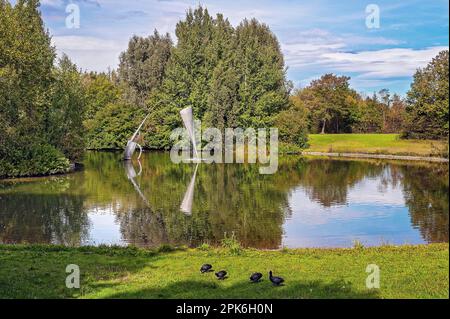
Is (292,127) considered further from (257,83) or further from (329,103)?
(329,103)

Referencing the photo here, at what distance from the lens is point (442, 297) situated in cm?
809

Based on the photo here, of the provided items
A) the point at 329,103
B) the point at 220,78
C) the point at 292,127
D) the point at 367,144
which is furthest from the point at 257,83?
the point at 367,144

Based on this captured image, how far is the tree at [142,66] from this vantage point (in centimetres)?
7100

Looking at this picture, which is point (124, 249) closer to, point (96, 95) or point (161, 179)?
point (161, 179)

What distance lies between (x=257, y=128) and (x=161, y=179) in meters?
30.4

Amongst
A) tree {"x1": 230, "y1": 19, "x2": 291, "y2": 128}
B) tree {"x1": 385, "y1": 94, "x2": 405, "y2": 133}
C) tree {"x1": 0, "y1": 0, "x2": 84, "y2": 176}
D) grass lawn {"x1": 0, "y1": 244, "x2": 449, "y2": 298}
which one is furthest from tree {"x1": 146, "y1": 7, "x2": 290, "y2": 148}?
grass lawn {"x1": 0, "y1": 244, "x2": 449, "y2": 298}

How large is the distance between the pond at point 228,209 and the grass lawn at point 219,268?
1.84 metres

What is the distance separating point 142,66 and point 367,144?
32208 mm

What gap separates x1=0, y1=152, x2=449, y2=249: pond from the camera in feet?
57.8

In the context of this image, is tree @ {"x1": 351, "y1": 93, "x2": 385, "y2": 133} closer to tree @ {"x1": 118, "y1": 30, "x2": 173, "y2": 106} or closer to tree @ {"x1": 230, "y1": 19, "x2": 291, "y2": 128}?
tree @ {"x1": 230, "y1": 19, "x2": 291, "y2": 128}

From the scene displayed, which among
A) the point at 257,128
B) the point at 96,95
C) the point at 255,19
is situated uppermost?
the point at 255,19

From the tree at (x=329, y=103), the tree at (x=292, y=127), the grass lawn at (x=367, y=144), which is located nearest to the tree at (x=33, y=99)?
the tree at (x=292, y=127)

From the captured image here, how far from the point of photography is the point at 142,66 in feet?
233
